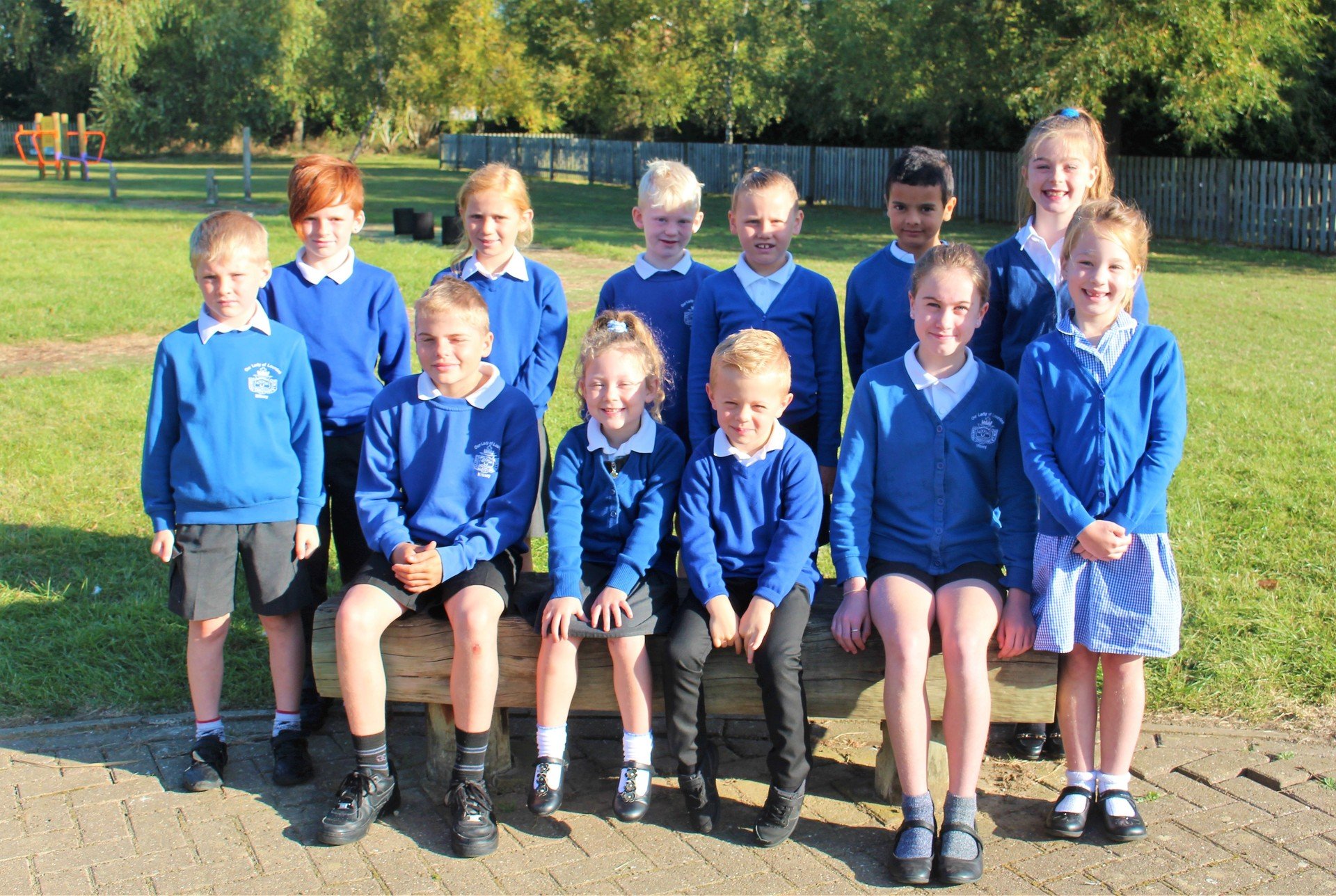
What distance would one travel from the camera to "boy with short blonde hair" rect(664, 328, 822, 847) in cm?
330

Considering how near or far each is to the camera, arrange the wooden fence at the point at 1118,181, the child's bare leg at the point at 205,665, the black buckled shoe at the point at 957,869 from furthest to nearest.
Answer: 1. the wooden fence at the point at 1118,181
2. the child's bare leg at the point at 205,665
3. the black buckled shoe at the point at 957,869

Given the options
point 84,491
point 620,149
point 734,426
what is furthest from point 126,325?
point 620,149

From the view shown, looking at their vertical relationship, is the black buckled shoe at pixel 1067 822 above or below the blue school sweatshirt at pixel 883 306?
below

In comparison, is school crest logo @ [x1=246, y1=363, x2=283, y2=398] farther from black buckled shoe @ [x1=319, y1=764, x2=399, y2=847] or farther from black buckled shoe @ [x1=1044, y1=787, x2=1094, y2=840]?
black buckled shoe @ [x1=1044, y1=787, x2=1094, y2=840]

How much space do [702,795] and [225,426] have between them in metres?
1.82

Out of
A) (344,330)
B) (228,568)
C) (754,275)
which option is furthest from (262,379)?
(754,275)

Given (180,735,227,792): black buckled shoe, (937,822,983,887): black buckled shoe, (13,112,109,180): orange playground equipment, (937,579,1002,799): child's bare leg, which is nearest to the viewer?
(937,822,983,887): black buckled shoe

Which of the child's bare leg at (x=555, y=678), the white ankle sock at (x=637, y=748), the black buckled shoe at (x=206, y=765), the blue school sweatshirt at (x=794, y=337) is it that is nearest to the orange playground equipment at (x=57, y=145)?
the black buckled shoe at (x=206, y=765)

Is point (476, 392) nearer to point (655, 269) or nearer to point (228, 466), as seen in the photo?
point (228, 466)

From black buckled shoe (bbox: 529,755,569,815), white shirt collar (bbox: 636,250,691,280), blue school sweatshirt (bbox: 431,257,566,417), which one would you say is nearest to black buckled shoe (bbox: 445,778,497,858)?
black buckled shoe (bbox: 529,755,569,815)

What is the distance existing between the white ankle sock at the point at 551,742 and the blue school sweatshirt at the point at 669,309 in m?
1.25

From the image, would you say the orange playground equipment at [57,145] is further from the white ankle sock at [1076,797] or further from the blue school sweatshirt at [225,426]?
the white ankle sock at [1076,797]

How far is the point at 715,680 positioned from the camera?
11.3 ft

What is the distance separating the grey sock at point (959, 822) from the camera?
3.10 m
